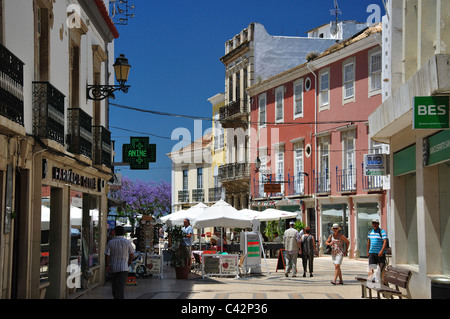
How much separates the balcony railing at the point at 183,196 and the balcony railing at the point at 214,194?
14.7 ft

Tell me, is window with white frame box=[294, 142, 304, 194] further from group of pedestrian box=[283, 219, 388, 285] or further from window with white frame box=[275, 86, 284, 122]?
group of pedestrian box=[283, 219, 388, 285]

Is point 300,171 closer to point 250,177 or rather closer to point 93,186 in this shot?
point 250,177

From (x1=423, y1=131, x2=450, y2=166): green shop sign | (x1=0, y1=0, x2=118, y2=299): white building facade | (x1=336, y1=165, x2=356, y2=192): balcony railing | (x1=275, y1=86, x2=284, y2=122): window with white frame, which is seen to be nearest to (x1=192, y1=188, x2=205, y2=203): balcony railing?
(x1=275, y1=86, x2=284, y2=122): window with white frame

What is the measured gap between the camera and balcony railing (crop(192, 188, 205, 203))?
180 feet

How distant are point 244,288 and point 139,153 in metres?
6.74

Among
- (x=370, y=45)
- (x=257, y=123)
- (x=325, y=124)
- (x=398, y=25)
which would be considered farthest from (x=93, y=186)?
(x=257, y=123)

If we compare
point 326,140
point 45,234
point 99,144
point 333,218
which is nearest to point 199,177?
point 326,140

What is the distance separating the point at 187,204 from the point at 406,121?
4430cm

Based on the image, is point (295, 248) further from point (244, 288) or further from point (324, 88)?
point (324, 88)

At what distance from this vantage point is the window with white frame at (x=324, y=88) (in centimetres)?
3469

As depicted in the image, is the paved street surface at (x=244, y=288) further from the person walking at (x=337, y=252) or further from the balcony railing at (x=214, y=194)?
the balcony railing at (x=214, y=194)

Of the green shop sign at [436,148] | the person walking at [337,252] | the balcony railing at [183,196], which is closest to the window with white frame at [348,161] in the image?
the person walking at [337,252]

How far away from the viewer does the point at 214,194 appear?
171 feet

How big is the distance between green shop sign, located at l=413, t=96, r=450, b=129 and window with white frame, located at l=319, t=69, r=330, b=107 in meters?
23.8
